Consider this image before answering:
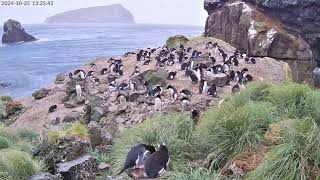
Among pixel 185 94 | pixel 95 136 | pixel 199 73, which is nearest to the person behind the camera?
pixel 95 136

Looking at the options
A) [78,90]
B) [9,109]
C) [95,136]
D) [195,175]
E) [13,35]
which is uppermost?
[195,175]

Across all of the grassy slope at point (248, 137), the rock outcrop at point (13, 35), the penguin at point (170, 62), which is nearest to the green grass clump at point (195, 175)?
the grassy slope at point (248, 137)

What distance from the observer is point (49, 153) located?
8.67m

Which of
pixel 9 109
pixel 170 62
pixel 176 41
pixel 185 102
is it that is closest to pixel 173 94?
pixel 185 102

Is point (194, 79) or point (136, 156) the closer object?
point (136, 156)

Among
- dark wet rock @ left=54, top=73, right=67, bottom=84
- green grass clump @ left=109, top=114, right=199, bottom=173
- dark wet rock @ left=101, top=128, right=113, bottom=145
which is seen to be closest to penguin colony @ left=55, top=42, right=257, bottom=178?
dark wet rock @ left=54, top=73, right=67, bottom=84

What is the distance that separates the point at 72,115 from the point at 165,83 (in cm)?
509

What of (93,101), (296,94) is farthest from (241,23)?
(296,94)

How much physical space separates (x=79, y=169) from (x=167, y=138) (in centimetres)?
160

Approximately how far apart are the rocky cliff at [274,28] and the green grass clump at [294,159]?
2829 centimetres

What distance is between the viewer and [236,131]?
7043mm

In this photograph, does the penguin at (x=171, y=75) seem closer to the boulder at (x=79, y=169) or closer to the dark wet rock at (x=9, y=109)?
the dark wet rock at (x=9, y=109)

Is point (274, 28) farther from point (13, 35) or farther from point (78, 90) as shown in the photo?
point (13, 35)

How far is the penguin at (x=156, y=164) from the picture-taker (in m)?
6.50
